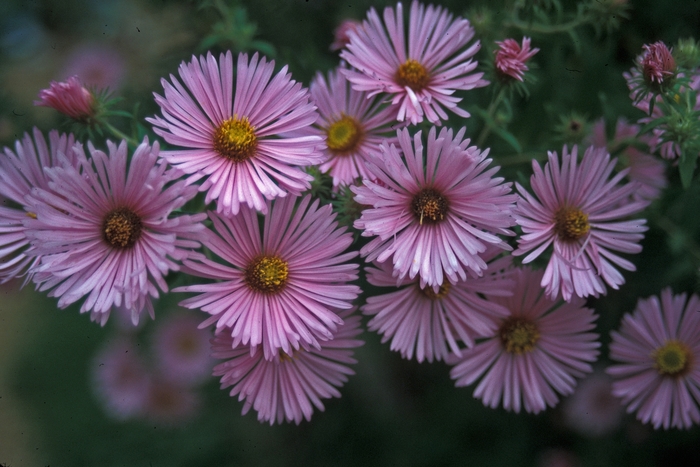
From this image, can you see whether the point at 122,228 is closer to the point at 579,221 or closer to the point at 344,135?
the point at 344,135

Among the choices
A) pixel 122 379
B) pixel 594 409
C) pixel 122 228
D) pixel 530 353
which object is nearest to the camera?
pixel 122 228

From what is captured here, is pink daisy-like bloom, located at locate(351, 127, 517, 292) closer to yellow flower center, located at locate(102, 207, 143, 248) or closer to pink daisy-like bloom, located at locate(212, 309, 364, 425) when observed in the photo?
pink daisy-like bloom, located at locate(212, 309, 364, 425)

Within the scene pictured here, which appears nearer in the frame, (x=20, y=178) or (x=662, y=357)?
(x=20, y=178)

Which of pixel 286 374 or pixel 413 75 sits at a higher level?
pixel 413 75

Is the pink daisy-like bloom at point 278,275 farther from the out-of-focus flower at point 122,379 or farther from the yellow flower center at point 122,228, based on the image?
the out-of-focus flower at point 122,379

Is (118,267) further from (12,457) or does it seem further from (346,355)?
(12,457)

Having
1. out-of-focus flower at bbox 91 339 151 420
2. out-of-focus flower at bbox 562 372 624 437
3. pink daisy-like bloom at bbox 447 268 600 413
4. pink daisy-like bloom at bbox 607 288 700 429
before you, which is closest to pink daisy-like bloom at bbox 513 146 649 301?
pink daisy-like bloom at bbox 447 268 600 413

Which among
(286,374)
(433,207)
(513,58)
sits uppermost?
Answer: (513,58)

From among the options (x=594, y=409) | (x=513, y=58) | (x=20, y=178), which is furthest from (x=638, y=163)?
(x=20, y=178)
